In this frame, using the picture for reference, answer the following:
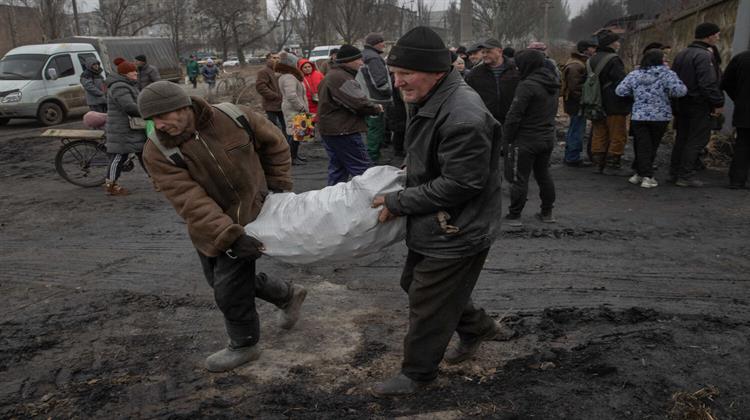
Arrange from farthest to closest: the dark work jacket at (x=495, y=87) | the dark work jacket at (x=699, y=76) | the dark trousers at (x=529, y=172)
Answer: the dark work jacket at (x=495, y=87) → the dark work jacket at (x=699, y=76) → the dark trousers at (x=529, y=172)

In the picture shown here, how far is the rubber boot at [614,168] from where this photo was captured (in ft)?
27.4

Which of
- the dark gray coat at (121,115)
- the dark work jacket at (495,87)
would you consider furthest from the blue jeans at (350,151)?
the dark gray coat at (121,115)

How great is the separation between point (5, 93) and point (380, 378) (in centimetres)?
1548

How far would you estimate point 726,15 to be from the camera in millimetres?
10438

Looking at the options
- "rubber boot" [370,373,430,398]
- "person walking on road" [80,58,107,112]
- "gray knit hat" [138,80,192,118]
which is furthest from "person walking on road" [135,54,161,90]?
"rubber boot" [370,373,430,398]

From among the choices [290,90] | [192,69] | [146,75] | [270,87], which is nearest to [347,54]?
[290,90]

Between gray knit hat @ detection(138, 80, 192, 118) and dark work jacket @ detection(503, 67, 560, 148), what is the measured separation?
149 inches

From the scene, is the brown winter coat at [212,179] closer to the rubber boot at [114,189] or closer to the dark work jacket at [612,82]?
the rubber boot at [114,189]

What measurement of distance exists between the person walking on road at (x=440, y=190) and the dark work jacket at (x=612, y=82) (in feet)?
19.5

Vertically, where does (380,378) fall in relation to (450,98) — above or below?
below

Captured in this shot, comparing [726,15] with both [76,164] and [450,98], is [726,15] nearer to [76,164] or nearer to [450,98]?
[450,98]

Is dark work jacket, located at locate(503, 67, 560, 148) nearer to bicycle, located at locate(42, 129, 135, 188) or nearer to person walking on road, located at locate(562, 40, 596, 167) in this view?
person walking on road, located at locate(562, 40, 596, 167)

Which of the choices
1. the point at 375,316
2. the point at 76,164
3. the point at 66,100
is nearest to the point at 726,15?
the point at 375,316

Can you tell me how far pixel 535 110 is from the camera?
18.9ft
